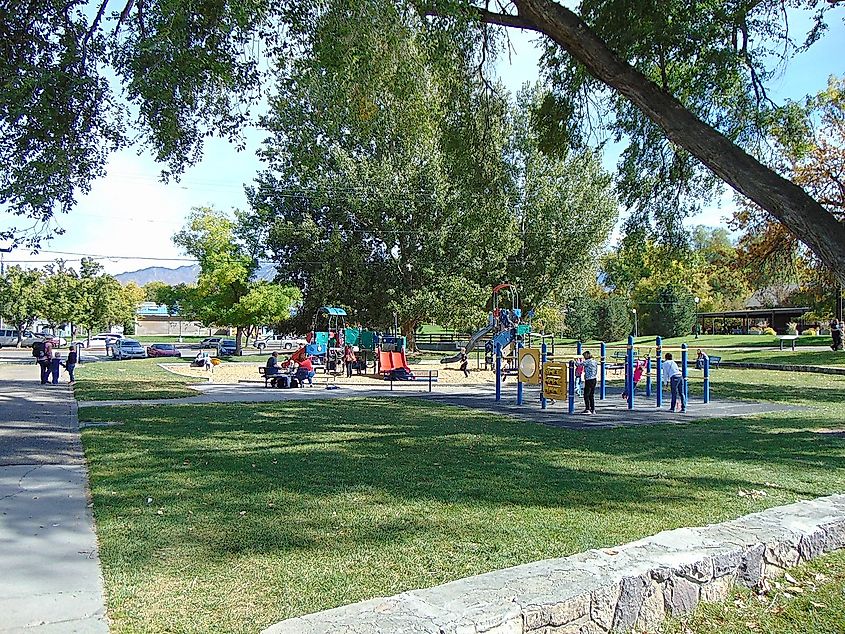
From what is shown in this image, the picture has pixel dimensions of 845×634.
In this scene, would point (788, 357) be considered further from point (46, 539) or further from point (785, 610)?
point (46, 539)

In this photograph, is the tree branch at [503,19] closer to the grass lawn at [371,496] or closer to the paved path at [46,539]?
the grass lawn at [371,496]

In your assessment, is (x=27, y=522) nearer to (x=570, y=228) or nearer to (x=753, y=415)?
(x=753, y=415)

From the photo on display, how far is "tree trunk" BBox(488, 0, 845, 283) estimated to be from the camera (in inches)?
309

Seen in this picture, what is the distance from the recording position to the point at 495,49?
12.5 meters

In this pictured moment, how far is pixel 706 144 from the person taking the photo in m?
8.64

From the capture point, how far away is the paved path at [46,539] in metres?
4.26

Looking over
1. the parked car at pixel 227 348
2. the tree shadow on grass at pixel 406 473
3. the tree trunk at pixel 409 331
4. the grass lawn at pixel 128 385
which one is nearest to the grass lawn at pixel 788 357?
the tree trunk at pixel 409 331

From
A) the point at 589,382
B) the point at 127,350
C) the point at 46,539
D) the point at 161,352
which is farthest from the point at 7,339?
the point at 46,539

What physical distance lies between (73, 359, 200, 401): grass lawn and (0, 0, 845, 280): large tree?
7465 mm

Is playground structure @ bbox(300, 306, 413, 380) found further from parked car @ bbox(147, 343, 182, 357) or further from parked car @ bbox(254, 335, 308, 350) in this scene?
parked car @ bbox(254, 335, 308, 350)

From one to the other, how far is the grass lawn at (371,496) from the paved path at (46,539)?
191 mm

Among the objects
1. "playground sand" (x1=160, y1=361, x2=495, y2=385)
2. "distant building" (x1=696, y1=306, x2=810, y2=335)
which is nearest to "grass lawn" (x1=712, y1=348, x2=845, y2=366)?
"playground sand" (x1=160, y1=361, x2=495, y2=385)

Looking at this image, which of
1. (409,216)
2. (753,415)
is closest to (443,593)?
(753,415)

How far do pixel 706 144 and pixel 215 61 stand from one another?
821 centimetres
